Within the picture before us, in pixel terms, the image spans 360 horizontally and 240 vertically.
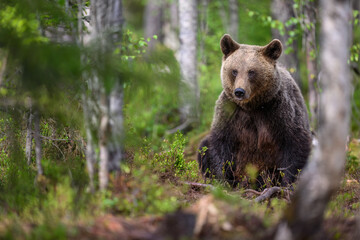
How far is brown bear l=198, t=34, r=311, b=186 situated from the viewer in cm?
562

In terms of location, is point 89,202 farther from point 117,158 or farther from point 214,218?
point 214,218

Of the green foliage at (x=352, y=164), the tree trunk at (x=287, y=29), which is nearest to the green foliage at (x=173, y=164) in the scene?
the green foliage at (x=352, y=164)

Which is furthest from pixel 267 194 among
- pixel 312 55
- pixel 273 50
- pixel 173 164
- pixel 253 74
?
pixel 312 55

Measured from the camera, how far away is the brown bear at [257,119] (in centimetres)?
562

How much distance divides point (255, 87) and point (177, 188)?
173 cm

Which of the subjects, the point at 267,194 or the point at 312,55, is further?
the point at 312,55

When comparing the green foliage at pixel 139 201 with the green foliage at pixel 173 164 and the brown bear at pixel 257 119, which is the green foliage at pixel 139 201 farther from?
the brown bear at pixel 257 119

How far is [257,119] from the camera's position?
578 centimetres

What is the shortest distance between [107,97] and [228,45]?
107 inches

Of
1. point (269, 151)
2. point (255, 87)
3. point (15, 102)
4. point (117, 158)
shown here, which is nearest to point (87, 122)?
point (117, 158)

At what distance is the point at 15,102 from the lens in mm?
4613

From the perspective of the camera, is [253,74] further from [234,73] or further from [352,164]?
[352,164]

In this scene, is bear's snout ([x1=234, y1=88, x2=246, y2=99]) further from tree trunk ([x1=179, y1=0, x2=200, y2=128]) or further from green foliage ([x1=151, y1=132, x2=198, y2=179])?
tree trunk ([x1=179, y1=0, x2=200, y2=128])

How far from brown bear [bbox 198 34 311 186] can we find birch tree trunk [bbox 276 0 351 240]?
8.41ft
